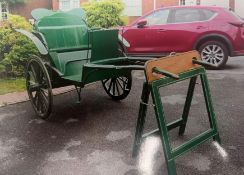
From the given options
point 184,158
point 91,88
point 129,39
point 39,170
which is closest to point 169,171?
point 184,158

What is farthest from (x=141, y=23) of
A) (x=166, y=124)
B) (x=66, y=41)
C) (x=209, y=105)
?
(x=166, y=124)

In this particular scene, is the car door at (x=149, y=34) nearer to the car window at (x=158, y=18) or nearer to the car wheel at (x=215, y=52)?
the car window at (x=158, y=18)

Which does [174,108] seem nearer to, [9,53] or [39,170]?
[39,170]

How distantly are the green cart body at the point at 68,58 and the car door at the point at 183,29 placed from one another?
147 inches

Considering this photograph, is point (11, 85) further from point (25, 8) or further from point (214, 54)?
point (25, 8)

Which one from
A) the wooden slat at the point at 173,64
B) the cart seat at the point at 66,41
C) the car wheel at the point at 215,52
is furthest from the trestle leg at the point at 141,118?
the car wheel at the point at 215,52

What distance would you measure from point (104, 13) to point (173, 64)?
348 inches

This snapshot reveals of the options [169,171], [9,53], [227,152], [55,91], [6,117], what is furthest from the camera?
[9,53]

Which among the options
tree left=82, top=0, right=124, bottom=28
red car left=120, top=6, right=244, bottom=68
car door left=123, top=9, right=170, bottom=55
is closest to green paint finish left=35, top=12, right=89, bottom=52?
red car left=120, top=6, right=244, bottom=68

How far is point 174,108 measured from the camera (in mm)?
6473

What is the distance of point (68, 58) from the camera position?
20.6 ft

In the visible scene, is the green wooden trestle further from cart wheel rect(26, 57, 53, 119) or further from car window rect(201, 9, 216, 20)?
car window rect(201, 9, 216, 20)

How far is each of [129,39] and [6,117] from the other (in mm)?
5335

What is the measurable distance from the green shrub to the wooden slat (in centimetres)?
533
